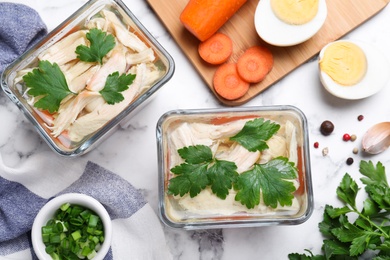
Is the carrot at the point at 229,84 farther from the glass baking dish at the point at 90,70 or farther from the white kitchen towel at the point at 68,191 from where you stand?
the white kitchen towel at the point at 68,191

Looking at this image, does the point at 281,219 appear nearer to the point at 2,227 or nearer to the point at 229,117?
the point at 229,117

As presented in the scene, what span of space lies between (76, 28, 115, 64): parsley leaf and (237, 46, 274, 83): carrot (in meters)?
0.46

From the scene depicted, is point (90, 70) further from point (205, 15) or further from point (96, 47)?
point (205, 15)

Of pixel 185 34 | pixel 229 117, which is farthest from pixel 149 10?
pixel 229 117

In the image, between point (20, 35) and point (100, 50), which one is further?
point (20, 35)

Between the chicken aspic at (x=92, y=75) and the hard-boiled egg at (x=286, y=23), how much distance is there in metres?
0.39

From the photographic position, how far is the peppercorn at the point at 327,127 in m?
2.36

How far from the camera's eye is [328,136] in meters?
2.40

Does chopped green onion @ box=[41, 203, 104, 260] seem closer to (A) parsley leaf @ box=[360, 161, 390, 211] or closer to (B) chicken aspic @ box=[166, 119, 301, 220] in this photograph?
(B) chicken aspic @ box=[166, 119, 301, 220]

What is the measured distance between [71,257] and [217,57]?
821 millimetres

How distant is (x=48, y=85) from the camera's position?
2.11 m

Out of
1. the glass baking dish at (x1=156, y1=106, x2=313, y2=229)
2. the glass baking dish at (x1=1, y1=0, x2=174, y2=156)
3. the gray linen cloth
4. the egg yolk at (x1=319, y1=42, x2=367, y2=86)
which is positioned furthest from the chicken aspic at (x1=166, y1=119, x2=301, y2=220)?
the gray linen cloth

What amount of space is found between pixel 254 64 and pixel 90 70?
0.56m

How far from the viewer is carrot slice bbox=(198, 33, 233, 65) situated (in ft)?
7.67
